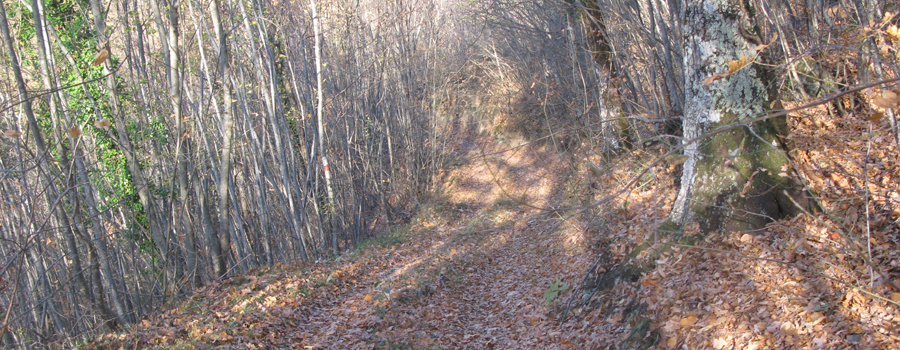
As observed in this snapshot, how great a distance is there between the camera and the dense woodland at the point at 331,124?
16.1 ft

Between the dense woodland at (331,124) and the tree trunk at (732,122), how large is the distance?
0.02 metres

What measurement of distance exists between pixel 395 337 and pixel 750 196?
14.2 ft

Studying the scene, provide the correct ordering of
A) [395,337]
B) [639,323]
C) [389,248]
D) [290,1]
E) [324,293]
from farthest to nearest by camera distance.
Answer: [290,1], [389,248], [324,293], [395,337], [639,323]

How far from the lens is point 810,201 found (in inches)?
186

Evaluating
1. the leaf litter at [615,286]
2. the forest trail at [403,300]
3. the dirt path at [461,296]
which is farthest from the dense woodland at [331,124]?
the dirt path at [461,296]

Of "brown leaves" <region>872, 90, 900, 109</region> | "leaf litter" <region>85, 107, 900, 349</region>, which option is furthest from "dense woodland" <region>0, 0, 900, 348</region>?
"leaf litter" <region>85, 107, 900, 349</region>

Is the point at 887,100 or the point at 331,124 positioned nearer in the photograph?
the point at 887,100

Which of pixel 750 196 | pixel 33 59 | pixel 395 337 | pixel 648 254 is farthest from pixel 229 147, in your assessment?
pixel 750 196

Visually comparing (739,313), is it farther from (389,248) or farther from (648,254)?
(389,248)

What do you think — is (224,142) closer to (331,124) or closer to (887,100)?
(331,124)

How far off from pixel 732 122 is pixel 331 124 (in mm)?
11085

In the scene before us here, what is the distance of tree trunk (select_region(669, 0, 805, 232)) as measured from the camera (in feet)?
16.0

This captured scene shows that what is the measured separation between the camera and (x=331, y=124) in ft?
46.6

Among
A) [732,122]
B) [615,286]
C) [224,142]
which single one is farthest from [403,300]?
[224,142]
